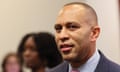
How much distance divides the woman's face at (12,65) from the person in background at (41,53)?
1.90 feet

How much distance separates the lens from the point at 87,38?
160cm

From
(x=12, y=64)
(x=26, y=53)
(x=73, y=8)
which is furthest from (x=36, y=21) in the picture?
(x=73, y=8)

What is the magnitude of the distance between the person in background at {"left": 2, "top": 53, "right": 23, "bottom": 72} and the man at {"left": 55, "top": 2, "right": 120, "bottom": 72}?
1296 mm

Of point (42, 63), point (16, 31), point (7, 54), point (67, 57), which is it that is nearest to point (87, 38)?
point (67, 57)

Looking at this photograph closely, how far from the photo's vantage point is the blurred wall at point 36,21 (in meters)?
3.34

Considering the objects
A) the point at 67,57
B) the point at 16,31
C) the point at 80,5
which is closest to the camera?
the point at 67,57

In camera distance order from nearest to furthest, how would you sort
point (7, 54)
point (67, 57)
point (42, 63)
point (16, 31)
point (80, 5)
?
point (67, 57) < point (80, 5) < point (42, 63) < point (7, 54) < point (16, 31)

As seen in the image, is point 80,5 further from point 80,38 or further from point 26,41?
point 26,41

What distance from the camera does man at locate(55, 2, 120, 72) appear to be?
5.06 feet

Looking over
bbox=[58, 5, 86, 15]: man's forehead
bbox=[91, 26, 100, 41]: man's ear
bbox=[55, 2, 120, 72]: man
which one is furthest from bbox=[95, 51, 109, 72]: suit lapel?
bbox=[58, 5, 86, 15]: man's forehead

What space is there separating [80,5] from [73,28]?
163 millimetres

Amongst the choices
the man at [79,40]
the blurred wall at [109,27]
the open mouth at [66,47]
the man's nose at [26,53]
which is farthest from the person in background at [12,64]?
the open mouth at [66,47]

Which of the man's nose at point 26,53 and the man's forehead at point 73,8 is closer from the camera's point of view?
the man's forehead at point 73,8

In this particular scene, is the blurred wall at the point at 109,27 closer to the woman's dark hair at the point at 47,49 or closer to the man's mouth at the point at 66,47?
the woman's dark hair at the point at 47,49
